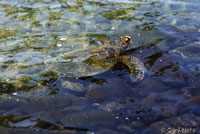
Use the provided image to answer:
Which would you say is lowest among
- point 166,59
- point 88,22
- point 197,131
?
point 197,131

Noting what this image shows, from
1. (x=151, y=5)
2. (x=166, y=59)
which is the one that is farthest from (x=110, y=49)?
(x=151, y=5)

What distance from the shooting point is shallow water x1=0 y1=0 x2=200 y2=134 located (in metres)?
3.88

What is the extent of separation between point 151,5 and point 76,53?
5.01m

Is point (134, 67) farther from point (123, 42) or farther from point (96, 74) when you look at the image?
point (96, 74)

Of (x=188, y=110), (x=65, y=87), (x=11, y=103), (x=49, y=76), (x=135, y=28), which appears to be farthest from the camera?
(x=135, y=28)

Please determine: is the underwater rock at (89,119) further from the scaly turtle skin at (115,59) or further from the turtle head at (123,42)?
the turtle head at (123,42)

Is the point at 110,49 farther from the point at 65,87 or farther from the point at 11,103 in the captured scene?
the point at 11,103

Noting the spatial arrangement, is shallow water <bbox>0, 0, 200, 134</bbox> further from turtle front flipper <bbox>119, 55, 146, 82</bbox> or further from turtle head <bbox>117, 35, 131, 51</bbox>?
turtle head <bbox>117, 35, 131, 51</bbox>

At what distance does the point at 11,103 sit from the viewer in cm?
431

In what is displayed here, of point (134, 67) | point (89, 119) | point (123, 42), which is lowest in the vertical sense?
point (89, 119)

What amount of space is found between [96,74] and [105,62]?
0.52 m

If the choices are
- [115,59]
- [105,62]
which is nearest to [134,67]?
[115,59]

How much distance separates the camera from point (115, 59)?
18.5ft

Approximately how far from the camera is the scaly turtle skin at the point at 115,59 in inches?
205
